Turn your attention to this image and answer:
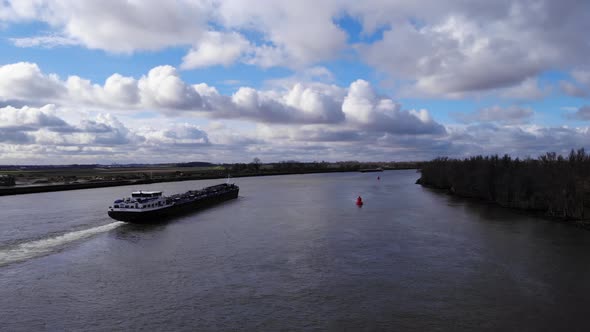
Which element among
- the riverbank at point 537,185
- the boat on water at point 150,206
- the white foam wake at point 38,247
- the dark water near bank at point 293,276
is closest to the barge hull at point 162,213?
the boat on water at point 150,206

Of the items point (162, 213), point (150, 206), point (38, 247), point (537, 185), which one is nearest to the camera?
point (38, 247)

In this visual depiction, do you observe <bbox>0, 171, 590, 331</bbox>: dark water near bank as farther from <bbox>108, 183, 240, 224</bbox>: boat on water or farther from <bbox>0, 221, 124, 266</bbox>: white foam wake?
<bbox>108, 183, 240, 224</bbox>: boat on water

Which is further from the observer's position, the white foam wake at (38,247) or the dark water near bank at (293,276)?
the white foam wake at (38,247)

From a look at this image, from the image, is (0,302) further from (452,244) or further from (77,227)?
(452,244)

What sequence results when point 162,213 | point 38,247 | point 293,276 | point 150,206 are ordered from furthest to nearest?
point 162,213
point 150,206
point 38,247
point 293,276

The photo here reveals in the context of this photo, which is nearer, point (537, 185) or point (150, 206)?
point (150, 206)

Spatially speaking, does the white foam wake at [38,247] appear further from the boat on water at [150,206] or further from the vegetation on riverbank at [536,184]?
the vegetation on riverbank at [536,184]

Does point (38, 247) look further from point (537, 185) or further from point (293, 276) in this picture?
point (537, 185)

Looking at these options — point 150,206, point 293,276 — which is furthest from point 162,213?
point 293,276
